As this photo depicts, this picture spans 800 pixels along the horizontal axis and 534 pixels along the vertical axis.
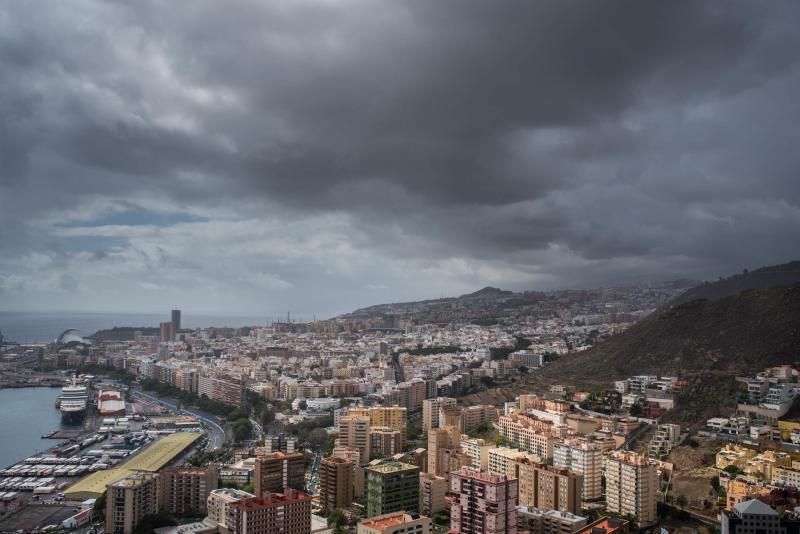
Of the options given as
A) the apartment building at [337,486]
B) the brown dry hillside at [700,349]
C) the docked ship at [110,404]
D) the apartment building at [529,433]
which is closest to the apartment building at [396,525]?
the apartment building at [337,486]

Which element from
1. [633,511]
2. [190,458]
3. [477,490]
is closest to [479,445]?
[633,511]

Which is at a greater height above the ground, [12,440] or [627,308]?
[627,308]

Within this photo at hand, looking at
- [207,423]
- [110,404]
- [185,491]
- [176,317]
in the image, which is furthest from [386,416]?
[176,317]

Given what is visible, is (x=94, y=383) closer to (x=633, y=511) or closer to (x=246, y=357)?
(x=246, y=357)

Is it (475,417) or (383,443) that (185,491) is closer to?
(383,443)

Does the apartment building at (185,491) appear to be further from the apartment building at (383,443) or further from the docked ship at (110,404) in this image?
the docked ship at (110,404)

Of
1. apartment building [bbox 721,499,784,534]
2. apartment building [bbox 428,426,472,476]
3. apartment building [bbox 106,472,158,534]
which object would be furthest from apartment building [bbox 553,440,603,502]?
apartment building [bbox 106,472,158,534]
